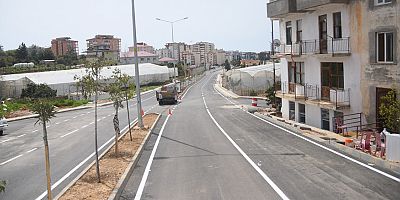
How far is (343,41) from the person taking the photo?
23.5 meters

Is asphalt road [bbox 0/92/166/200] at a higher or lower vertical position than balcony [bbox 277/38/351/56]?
lower

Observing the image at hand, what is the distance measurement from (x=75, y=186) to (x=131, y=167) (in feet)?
8.12

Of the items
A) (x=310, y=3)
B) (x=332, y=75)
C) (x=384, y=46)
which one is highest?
(x=310, y=3)

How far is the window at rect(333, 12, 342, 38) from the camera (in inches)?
Result: 960

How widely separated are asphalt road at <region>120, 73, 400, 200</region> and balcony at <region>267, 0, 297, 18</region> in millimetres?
9974

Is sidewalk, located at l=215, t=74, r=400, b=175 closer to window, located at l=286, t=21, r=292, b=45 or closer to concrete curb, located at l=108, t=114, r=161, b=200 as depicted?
window, located at l=286, t=21, r=292, b=45

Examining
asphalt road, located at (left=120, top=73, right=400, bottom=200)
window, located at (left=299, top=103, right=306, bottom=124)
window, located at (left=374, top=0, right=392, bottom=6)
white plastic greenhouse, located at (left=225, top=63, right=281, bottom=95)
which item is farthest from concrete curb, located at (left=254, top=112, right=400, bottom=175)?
white plastic greenhouse, located at (left=225, top=63, right=281, bottom=95)

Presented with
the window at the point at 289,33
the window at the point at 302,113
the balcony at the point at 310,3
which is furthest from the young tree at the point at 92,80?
the window at the point at 289,33

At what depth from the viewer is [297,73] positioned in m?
30.8

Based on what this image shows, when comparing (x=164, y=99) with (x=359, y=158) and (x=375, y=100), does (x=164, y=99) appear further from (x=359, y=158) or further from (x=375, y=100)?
(x=359, y=158)

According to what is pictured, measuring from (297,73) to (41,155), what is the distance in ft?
59.9

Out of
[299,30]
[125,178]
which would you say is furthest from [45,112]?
[299,30]

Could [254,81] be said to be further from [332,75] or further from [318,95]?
[332,75]

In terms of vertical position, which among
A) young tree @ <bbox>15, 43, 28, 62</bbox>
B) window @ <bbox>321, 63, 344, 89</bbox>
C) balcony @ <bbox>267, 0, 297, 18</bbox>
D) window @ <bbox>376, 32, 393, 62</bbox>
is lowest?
window @ <bbox>321, 63, 344, 89</bbox>
